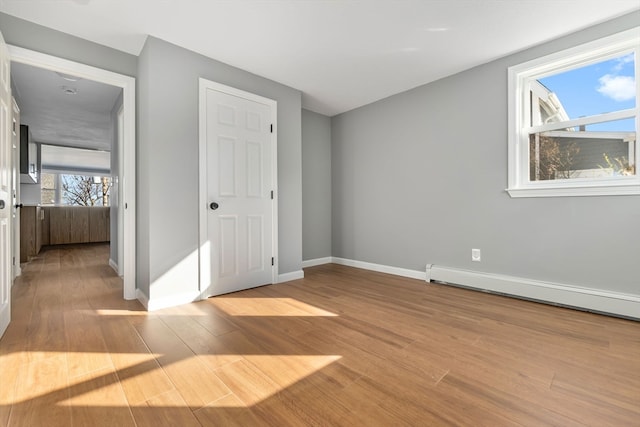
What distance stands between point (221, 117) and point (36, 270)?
11.8 ft

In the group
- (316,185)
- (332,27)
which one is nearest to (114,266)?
(316,185)

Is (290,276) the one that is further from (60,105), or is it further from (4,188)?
(60,105)

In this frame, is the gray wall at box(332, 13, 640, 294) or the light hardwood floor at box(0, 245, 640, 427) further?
the gray wall at box(332, 13, 640, 294)

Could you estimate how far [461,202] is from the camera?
318 cm

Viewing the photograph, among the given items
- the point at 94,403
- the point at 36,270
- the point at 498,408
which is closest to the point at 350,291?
the point at 498,408

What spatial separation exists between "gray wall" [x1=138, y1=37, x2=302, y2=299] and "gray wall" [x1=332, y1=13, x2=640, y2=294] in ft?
7.22

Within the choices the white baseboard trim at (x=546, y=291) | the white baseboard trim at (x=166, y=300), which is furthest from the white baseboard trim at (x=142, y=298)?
the white baseboard trim at (x=546, y=291)

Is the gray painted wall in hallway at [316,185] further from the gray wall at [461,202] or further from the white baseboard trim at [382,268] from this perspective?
the white baseboard trim at [382,268]

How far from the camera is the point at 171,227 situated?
2609 millimetres

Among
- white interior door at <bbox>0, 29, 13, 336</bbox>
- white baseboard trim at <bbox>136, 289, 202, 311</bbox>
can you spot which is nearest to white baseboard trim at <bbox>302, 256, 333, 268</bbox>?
white baseboard trim at <bbox>136, 289, 202, 311</bbox>

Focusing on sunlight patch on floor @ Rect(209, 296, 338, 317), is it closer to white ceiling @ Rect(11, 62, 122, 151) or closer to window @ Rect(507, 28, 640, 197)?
window @ Rect(507, 28, 640, 197)

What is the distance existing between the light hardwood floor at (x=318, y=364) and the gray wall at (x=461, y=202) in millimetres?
495

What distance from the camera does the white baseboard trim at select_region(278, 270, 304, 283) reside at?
11.4 ft

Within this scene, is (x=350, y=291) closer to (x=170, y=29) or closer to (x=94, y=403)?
(x=94, y=403)
